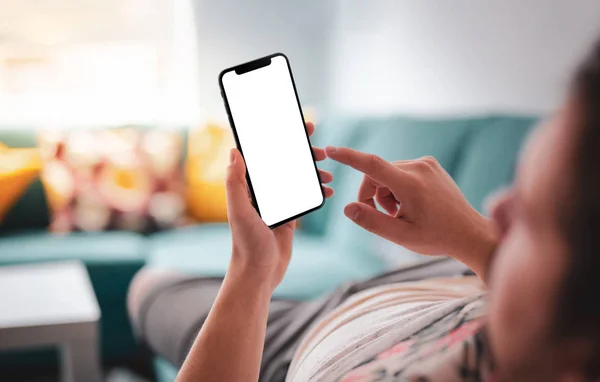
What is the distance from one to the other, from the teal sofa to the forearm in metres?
0.92

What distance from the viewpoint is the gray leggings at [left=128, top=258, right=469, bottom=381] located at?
953 millimetres

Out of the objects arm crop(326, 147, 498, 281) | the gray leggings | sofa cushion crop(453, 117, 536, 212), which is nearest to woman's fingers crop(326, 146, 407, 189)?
arm crop(326, 147, 498, 281)

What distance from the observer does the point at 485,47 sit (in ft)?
7.08

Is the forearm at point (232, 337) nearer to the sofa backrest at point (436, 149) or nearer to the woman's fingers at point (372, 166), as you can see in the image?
the woman's fingers at point (372, 166)

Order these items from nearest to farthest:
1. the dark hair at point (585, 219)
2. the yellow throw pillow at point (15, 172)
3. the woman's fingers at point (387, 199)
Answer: the dark hair at point (585, 219) → the woman's fingers at point (387, 199) → the yellow throw pillow at point (15, 172)

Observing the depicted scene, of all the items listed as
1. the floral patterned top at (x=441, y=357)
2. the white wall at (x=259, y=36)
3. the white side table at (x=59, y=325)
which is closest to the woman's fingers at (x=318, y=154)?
the floral patterned top at (x=441, y=357)

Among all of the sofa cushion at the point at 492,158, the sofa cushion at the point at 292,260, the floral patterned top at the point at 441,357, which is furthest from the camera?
the sofa cushion at the point at 292,260

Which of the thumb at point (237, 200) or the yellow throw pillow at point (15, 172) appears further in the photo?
the yellow throw pillow at point (15, 172)

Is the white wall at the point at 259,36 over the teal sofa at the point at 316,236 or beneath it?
over

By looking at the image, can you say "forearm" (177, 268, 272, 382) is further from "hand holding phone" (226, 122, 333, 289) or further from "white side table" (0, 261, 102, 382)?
"white side table" (0, 261, 102, 382)

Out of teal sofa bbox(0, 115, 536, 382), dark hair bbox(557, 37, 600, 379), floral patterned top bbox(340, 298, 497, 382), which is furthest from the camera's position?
teal sofa bbox(0, 115, 536, 382)

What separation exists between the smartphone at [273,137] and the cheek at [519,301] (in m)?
0.52

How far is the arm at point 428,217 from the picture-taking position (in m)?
0.72

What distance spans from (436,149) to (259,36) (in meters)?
1.82
